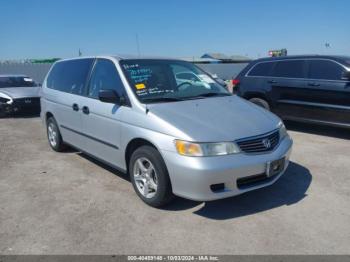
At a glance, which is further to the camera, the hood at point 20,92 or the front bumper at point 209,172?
the hood at point 20,92

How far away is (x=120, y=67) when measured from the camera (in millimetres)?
4645

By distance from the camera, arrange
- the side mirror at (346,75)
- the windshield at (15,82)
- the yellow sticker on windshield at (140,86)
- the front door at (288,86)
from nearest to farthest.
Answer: the yellow sticker on windshield at (140,86)
the side mirror at (346,75)
the front door at (288,86)
the windshield at (15,82)

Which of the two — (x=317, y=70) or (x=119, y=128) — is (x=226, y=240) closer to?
(x=119, y=128)

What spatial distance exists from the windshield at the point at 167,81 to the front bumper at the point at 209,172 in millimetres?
1019

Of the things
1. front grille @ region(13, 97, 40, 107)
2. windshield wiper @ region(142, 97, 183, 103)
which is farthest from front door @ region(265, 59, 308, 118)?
front grille @ region(13, 97, 40, 107)

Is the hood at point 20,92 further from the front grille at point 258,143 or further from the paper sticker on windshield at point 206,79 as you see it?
the front grille at point 258,143

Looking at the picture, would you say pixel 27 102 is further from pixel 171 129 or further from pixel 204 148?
pixel 204 148

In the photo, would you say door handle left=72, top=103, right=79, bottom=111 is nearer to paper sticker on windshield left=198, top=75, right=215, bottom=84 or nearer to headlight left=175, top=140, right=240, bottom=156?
paper sticker on windshield left=198, top=75, right=215, bottom=84

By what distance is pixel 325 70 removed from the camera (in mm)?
7316

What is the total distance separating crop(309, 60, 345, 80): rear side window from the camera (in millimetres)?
7079

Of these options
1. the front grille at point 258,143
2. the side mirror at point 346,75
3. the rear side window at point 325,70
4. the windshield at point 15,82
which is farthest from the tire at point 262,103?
the windshield at point 15,82

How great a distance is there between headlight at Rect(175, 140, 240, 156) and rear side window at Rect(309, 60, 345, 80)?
455 centimetres

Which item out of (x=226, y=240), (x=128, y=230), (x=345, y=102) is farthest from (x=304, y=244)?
(x=345, y=102)

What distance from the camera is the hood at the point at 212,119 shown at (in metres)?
3.67
